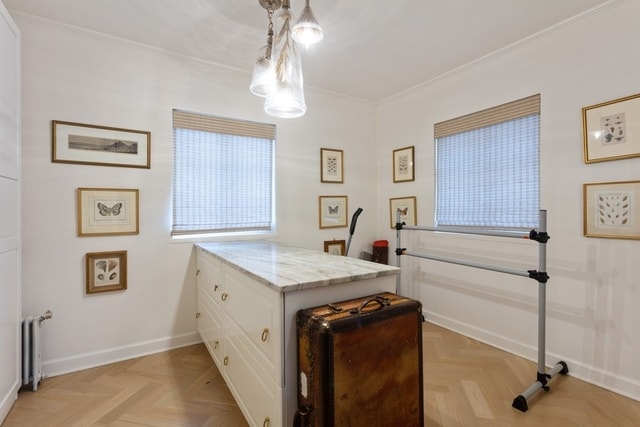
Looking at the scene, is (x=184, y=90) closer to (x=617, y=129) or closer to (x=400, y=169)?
(x=400, y=169)

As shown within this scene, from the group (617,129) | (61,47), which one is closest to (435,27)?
(617,129)

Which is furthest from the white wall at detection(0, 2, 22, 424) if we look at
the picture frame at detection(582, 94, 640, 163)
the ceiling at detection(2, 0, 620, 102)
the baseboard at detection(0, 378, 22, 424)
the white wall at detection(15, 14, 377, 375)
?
the picture frame at detection(582, 94, 640, 163)

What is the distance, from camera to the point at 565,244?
87.0 inches

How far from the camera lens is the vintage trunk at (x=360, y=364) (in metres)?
1.10

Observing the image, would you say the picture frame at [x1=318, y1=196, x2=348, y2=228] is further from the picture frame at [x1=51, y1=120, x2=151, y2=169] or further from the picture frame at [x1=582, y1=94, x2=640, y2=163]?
the picture frame at [x1=582, y1=94, x2=640, y2=163]

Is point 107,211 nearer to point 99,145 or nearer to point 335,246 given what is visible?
point 99,145

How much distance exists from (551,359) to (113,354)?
338 cm

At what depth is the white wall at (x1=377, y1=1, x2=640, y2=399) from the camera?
6.37 feet

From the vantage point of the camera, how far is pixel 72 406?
184 cm

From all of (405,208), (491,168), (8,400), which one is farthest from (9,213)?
(491,168)

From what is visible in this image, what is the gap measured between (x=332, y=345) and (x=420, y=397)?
0.59m

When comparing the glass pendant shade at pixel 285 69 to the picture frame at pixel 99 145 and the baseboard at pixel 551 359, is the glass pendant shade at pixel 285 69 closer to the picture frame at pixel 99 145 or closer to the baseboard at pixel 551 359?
the picture frame at pixel 99 145

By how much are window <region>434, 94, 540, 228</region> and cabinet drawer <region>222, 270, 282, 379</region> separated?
2149 millimetres

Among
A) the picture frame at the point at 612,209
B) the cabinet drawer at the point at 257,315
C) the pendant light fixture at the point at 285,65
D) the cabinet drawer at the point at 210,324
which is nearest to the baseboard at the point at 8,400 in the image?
the cabinet drawer at the point at 210,324
